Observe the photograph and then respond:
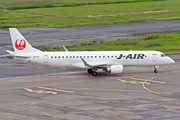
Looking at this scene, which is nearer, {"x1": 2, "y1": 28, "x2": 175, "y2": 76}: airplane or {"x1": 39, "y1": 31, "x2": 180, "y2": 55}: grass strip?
{"x1": 2, "y1": 28, "x2": 175, "y2": 76}: airplane

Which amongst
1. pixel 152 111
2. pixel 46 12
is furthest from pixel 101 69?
pixel 46 12

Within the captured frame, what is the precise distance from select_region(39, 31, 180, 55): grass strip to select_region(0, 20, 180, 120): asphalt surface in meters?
9.12

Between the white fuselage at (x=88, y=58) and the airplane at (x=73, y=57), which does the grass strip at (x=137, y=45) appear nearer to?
the white fuselage at (x=88, y=58)

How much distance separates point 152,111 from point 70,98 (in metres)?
10.3

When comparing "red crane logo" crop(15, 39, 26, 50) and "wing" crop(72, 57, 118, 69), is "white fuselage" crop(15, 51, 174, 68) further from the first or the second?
"red crane logo" crop(15, 39, 26, 50)

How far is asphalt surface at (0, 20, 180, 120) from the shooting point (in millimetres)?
32125

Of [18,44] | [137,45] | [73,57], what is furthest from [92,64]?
[137,45]

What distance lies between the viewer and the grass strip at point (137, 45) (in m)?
73.1

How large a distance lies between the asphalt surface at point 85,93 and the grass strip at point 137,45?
912 cm

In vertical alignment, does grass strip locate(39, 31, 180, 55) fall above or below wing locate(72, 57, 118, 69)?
above

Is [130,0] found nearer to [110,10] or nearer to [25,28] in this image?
[110,10]

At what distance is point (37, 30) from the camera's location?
101 m

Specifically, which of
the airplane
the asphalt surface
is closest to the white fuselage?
the airplane

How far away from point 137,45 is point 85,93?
38.4m
